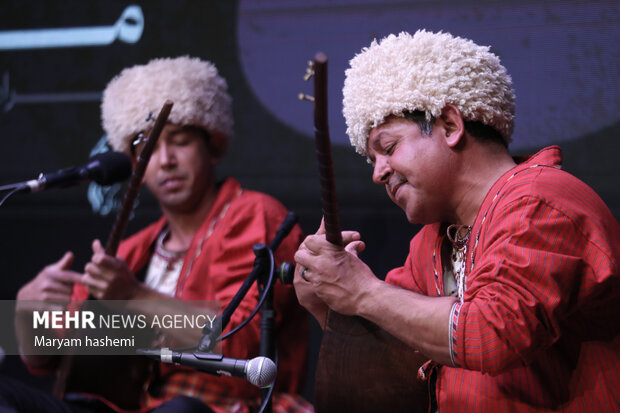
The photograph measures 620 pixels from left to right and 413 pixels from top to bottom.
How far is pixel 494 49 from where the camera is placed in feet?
8.00

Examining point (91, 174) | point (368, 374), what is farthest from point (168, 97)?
point (368, 374)

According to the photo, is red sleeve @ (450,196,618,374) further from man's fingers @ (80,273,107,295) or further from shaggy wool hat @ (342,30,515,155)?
man's fingers @ (80,273,107,295)

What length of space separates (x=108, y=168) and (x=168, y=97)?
2.06 feet

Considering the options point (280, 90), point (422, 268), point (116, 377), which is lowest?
point (116, 377)

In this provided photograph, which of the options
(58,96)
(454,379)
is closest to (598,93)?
(454,379)

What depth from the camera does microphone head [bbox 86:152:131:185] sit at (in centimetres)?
183

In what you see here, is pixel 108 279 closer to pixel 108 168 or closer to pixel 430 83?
pixel 108 168

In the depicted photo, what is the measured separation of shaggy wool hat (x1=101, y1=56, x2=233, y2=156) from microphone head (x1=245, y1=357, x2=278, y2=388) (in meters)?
1.22

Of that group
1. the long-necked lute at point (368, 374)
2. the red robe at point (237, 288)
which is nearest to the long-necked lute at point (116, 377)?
the red robe at point (237, 288)

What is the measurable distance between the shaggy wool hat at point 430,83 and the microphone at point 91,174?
0.70 meters

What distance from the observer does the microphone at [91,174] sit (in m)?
1.69

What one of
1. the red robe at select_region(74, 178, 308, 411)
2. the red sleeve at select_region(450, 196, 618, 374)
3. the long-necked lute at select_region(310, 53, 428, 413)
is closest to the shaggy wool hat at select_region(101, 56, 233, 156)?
the red robe at select_region(74, 178, 308, 411)

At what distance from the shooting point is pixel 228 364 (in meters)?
1.46

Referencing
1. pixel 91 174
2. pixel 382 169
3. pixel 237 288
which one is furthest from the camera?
pixel 237 288
